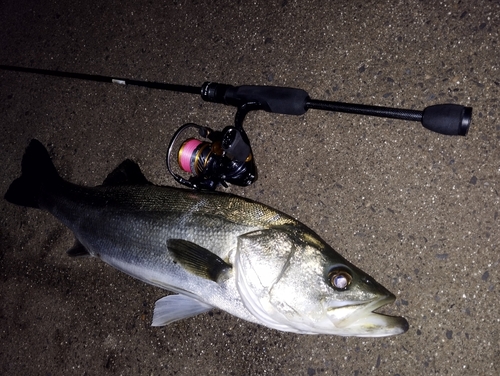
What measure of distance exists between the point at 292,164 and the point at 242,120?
1.40ft

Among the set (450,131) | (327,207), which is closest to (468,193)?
(450,131)

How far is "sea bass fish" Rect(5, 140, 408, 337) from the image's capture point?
65.8 inches

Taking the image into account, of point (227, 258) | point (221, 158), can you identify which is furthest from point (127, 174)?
point (227, 258)

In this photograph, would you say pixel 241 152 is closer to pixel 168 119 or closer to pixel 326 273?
pixel 326 273

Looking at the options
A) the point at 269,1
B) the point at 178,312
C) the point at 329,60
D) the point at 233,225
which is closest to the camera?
the point at 233,225

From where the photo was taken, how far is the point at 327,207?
2.18 metres

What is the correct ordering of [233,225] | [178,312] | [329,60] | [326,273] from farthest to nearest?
[329,60] → [178,312] → [233,225] → [326,273]

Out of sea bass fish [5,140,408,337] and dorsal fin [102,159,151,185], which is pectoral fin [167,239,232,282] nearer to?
sea bass fish [5,140,408,337]

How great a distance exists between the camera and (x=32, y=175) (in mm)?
2537

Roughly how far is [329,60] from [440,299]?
1.37 metres

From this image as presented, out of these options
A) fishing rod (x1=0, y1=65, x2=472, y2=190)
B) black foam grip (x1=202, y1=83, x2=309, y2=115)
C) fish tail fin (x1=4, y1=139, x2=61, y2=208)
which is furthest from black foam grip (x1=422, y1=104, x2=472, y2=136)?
fish tail fin (x1=4, y1=139, x2=61, y2=208)

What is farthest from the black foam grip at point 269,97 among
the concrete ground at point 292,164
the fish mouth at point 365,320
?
the fish mouth at point 365,320

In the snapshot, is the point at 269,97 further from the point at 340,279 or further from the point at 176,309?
the point at 176,309

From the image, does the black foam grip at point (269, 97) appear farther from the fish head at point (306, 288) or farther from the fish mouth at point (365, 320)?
the fish mouth at point (365, 320)
